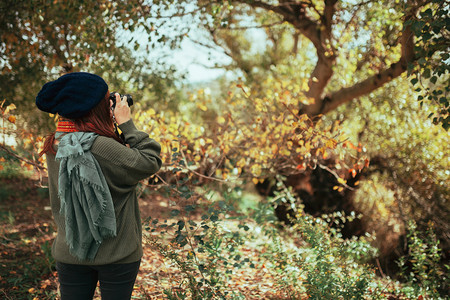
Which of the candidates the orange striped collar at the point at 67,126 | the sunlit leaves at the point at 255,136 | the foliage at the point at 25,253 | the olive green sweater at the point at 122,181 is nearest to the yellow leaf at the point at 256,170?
the sunlit leaves at the point at 255,136

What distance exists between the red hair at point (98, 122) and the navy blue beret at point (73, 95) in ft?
0.12

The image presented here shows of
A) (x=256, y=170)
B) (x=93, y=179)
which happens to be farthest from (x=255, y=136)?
(x=93, y=179)

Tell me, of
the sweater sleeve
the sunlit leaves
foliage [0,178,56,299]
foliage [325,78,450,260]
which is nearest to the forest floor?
foliage [0,178,56,299]

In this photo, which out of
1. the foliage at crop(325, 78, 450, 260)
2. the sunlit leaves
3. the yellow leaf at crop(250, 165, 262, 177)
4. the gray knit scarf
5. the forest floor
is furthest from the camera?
the foliage at crop(325, 78, 450, 260)

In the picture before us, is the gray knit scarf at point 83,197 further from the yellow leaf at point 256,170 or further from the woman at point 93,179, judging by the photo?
the yellow leaf at point 256,170

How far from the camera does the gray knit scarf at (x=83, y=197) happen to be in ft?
4.94

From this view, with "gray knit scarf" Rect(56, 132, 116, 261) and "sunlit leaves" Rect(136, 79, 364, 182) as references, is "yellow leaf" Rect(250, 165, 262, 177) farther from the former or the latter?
"gray knit scarf" Rect(56, 132, 116, 261)

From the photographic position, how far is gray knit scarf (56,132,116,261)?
4.94 feet

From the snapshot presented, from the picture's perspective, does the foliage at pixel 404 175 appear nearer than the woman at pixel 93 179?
No

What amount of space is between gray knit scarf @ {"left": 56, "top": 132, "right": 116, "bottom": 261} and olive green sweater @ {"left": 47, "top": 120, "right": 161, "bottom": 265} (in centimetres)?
4

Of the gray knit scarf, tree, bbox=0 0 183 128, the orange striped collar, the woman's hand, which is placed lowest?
the gray knit scarf

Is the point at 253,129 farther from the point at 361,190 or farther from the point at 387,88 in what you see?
the point at 387,88

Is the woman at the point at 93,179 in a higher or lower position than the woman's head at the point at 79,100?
lower

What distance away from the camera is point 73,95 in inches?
60.4
